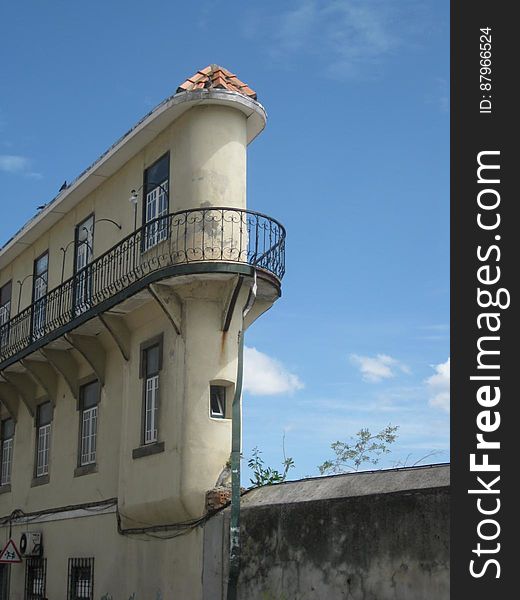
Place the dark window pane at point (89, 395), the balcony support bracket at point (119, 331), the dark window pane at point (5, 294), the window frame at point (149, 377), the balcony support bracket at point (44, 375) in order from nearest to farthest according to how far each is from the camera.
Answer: the window frame at point (149, 377) < the balcony support bracket at point (119, 331) < the dark window pane at point (89, 395) < the balcony support bracket at point (44, 375) < the dark window pane at point (5, 294)

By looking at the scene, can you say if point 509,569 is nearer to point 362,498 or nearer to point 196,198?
point 362,498

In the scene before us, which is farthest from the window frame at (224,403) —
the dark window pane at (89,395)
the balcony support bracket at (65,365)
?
the balcony support bracket at (65,365)

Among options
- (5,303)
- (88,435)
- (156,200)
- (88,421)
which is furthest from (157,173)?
(5,303)

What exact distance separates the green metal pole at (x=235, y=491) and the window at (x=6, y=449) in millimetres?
10902

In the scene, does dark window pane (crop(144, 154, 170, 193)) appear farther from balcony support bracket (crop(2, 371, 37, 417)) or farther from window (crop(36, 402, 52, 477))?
balcony support bracket (crop(2, 371, 37, 417))

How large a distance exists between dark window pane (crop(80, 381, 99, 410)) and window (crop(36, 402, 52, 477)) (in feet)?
7.11

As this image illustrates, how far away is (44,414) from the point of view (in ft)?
79.2

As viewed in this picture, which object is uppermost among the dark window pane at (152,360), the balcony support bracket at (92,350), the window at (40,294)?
the window at (40,294)

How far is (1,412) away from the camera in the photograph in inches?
1062

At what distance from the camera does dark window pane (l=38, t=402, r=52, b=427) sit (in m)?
23.8

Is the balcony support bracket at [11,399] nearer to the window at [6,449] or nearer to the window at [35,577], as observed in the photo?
the window at [6,449]

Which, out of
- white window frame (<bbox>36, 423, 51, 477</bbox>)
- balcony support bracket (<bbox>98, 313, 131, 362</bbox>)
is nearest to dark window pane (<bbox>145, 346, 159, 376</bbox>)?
balcony support bracket (<bbox>98, 313, 131, 362</bbox>)

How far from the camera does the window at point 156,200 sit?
18828mm

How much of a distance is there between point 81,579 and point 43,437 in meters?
4.66
